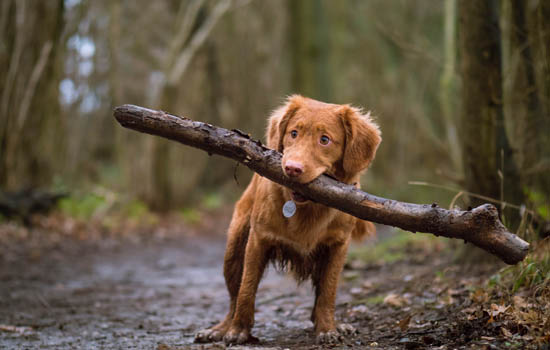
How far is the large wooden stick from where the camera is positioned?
9.89 ft

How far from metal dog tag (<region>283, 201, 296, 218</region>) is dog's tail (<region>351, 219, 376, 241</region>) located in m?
1.14

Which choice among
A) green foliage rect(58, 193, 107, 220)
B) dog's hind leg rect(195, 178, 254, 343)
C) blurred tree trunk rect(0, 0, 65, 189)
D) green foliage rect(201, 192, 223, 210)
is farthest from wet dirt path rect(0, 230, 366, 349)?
green foliage rect(201, 192, 223, 210)

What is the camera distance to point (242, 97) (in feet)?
66.8

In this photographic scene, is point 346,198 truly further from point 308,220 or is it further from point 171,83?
point 171,83

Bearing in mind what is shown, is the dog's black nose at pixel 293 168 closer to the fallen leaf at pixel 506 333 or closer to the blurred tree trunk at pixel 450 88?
the fallen leaf at pixel 506 333

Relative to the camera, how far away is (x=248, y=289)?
13.5 feet

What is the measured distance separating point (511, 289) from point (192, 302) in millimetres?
3477

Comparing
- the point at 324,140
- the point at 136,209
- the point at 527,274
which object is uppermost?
the point at 324,140

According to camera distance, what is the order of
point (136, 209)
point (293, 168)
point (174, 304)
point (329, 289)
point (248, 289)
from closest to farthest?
point (293, 168) → point (248, 289) → point (329, 289) → point (174, 304) → point (136, 209)

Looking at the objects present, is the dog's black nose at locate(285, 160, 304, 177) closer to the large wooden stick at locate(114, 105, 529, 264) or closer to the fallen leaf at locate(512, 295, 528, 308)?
the large wooden stick at locate(114, 105, 529, 264)

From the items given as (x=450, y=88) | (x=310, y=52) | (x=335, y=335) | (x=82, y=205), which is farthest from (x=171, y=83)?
Result: (x=335, y=335)

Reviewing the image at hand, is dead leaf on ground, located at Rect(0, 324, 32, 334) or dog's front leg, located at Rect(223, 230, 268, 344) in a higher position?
dog's front leg, located at Rect(223, 230, 268, 344)

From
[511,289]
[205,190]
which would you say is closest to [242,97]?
[205,190]

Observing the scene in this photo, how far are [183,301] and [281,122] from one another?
293 centimetres
